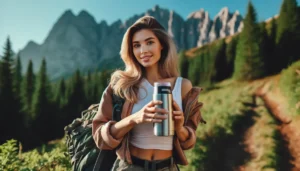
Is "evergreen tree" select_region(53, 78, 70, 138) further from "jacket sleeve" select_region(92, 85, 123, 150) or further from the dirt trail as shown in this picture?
"jacket sleeve" select_region(92, 85, 123, 150)

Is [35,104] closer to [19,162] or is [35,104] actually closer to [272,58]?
[272,58]

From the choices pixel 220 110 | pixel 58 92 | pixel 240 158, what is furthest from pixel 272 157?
pixel 58 92

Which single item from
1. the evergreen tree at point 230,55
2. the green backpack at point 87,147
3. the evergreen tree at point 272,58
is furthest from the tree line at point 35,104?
the green backpack at point 87,147

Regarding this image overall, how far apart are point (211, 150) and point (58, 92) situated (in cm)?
5675

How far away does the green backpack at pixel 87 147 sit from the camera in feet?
8.17

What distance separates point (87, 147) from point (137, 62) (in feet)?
3.26

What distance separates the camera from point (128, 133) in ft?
7.91

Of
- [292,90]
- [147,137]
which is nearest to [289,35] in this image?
[292,90]

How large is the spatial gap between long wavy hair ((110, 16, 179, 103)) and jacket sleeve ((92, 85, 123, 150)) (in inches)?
4.7

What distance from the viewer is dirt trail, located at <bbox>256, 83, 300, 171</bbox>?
39.7 feet

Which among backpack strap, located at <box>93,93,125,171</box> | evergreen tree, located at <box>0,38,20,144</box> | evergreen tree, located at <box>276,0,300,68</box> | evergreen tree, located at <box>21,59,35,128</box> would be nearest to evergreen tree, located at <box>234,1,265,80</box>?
evergreen tree, located at <box>276,0,300,68</box>

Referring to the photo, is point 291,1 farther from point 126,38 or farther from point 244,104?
point 126,38

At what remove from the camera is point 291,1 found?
1420 inches

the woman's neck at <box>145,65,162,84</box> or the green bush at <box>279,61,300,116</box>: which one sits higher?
the woman's neck at <box>145,65,162,84</box>
